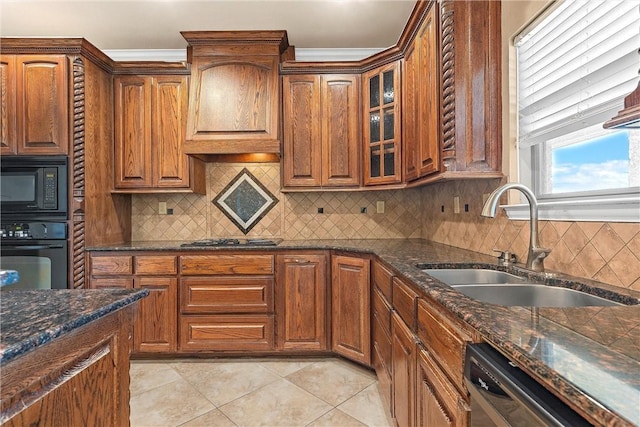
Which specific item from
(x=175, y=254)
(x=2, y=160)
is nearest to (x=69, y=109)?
(x=2, y=160)

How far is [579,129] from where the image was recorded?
138 centimetres

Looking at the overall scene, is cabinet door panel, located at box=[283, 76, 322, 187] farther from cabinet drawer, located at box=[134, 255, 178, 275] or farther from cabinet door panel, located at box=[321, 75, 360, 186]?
cabinet drawer, located at box=[134, 255, 178, 275]

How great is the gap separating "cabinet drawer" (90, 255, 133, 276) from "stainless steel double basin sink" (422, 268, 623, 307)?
2226mm

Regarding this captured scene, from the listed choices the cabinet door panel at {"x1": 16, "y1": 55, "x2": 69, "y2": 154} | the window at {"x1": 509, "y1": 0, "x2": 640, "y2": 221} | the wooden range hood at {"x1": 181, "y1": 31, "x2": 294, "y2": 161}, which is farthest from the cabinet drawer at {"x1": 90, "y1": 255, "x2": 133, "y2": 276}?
the window at {"x1": 509, "y1": 0, "x2": 640, "y2": 221}

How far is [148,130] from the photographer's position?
2.83 metres

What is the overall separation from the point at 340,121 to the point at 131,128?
1.78 meters

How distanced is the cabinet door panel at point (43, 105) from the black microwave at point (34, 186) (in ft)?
0.28

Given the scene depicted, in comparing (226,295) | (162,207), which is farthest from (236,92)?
(226,295)

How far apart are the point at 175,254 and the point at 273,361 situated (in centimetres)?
112

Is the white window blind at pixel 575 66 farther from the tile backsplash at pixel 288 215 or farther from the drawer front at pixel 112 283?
the drawer front at pixel 112 283

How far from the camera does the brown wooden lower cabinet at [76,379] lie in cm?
68

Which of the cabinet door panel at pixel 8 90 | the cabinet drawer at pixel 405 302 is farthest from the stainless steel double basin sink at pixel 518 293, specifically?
the cabinet door panel at pixel 8 90

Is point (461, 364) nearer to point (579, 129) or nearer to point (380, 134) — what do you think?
point (579, 129)

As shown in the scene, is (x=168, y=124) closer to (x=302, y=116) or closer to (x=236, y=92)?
(x=236, y=92)
